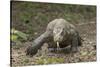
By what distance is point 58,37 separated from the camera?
251 centimetres

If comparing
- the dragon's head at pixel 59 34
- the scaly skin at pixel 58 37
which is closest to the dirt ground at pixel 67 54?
the scaly skin at pixel 58 37

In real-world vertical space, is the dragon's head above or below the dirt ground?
above

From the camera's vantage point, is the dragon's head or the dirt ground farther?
the dragon's head

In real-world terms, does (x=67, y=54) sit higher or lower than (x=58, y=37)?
lower

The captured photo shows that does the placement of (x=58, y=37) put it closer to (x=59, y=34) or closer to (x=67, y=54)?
(x=59, y=34)

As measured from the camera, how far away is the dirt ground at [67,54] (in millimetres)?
2335

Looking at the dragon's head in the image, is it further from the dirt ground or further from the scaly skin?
the dirt ground

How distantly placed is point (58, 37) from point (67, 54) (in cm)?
28

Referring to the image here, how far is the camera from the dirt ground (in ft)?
7.66

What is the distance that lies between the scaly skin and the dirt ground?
0.07 metres

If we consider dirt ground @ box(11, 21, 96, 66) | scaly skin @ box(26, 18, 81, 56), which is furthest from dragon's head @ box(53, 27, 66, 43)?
dirt ground @ box(11, 21, 96, 66)

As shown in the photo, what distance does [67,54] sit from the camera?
2551 mm

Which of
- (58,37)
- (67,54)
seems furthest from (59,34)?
(67,54)
